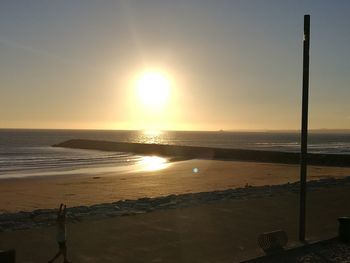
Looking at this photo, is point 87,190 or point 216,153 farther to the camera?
point 216,153

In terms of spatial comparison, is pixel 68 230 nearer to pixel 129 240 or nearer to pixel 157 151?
pixel 129 240

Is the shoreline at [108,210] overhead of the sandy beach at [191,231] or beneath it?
beneath

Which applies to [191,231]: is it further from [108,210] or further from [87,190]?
[87,190]

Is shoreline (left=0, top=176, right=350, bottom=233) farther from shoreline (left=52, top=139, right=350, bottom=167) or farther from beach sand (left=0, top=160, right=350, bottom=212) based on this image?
shoreline (left=52, top=139, right=350, bottom=167)

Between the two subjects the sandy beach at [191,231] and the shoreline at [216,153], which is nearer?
the sandy beach at [191,231]

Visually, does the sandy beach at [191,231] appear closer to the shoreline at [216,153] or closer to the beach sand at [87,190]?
the beach sand at [87,190]

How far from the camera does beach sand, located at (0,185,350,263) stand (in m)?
7.20

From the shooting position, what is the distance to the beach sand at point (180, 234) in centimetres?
720

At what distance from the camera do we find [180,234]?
8.56 metres

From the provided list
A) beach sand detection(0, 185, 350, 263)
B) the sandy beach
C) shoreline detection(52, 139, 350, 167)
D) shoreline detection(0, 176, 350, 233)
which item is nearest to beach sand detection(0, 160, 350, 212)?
shoreline detection(0, 176, 350, 233)

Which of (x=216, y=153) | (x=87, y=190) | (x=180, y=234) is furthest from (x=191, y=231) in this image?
(x=216, y=153)

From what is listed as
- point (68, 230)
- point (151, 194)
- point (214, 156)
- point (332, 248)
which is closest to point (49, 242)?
point (68, 230)

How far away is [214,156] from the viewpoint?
58469 mm

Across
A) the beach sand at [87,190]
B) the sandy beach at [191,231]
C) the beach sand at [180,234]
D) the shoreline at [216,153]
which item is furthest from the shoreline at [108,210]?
the shoreline at [216,153]
